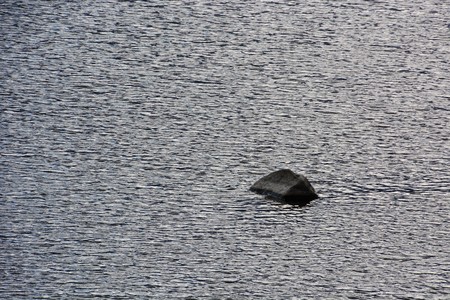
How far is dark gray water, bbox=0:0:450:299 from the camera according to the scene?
1127 centimetres

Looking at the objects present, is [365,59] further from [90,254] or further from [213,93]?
[90,254]

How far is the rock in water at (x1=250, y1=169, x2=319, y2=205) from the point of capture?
1277 centimetres

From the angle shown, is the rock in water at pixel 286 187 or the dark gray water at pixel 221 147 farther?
the rock in water at pixel 286 187

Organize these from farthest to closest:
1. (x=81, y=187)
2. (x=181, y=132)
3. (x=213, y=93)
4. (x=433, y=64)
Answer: (x=433, y=64)
(x=213, y=93)
(x=181, y=132)
(x=81, y=187)

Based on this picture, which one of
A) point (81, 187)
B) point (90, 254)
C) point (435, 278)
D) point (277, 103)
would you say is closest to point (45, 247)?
point (90, 254)

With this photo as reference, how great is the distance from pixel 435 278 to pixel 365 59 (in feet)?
19.6

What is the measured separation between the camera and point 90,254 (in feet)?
37.6

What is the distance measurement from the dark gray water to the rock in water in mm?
149

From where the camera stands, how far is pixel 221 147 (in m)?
14.0

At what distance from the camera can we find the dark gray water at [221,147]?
11.3 metres

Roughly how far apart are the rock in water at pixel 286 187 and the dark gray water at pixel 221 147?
0.15 meters

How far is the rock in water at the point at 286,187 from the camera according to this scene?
12766 millimetres

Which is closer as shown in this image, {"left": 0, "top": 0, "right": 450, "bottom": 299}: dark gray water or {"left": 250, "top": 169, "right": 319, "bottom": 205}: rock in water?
{"left": 0, "top": 0, "right": 450, "bottom": 299}: dark gray water

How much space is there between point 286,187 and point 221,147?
1.38 meters
